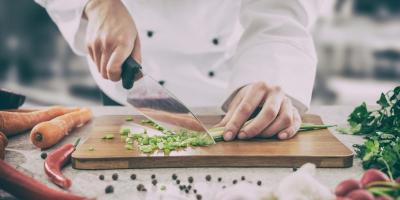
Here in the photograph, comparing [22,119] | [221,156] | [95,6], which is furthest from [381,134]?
[22,119]

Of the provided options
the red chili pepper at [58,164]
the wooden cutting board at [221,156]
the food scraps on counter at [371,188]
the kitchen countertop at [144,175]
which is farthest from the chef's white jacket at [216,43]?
the food scraps on counter at [371,188]

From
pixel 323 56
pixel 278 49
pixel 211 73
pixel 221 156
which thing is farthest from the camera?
pixel 323 56

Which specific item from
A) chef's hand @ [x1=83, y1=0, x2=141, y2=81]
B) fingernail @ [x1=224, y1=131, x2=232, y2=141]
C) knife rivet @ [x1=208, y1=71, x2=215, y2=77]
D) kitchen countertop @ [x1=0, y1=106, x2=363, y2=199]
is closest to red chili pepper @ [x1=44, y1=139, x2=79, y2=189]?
kitchen countertop @ [x1=0, y1=106, x2=363, y2=199]

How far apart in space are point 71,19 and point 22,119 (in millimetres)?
447

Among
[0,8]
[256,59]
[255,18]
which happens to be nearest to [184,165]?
[256,59]

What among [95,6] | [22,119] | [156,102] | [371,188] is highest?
[95,6]

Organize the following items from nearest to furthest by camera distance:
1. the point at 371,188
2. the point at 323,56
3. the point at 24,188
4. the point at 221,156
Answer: the point at 371,188
the point at 24,188
the point at 221,156
the point at 323,56

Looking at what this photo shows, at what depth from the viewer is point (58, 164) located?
144 centimetres

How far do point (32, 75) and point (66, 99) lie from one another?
421 millimetres

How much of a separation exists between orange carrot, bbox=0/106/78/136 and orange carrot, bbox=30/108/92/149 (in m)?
0.09

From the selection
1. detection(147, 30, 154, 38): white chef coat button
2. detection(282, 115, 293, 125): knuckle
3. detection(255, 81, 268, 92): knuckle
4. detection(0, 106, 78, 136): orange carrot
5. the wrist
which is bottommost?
detection(0, 106, 78, 136): orange carrot

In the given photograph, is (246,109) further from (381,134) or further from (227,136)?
(381,134)

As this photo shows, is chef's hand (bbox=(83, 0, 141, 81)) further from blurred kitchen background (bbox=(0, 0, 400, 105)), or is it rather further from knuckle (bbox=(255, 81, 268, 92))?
blurred kitchen background (bbox=(0, 0, 400, 105))

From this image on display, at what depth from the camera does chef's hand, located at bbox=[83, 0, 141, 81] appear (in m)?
1.62
